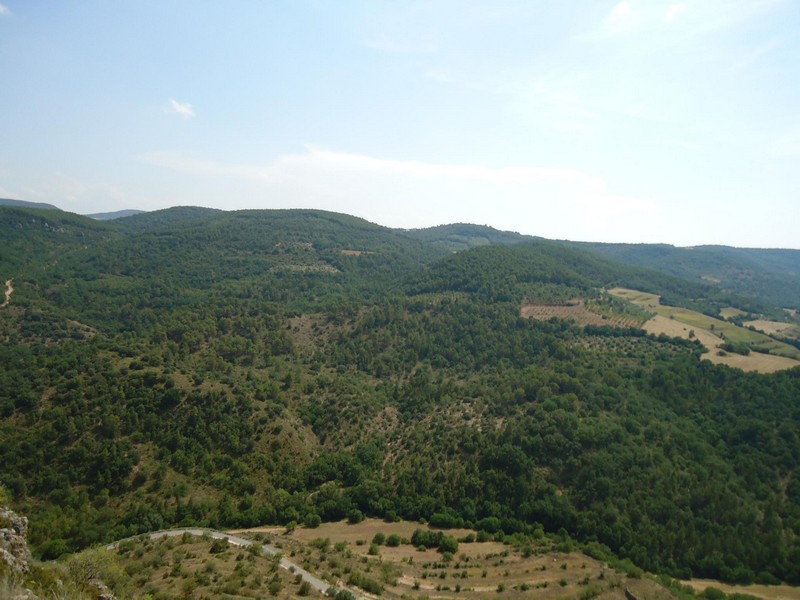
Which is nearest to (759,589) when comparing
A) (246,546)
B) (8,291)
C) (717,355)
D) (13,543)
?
(246,546)

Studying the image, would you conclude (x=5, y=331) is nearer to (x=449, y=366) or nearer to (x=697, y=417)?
(x=449, y=366)

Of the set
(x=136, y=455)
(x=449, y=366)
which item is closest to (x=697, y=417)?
(x=449, y=366)

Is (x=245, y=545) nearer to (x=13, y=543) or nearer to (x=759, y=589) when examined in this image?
(x=13, y=543)

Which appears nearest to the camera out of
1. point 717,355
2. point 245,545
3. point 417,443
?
point 245,545

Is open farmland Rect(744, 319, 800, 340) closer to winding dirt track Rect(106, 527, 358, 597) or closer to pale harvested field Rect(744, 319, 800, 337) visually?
pale harvested field Rect(744, 319, 800, 337)

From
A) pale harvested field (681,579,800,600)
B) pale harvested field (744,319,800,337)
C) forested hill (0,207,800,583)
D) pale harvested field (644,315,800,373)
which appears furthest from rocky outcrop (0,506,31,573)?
pale harvested field (744,319,800,337)
